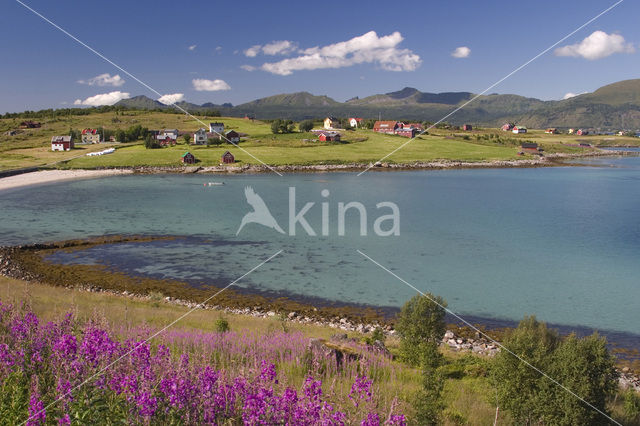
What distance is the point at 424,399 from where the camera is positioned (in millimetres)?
6262

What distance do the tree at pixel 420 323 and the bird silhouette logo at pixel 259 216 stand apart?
25282mm

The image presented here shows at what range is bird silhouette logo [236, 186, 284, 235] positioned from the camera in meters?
42.4

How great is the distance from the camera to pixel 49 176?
73938mm

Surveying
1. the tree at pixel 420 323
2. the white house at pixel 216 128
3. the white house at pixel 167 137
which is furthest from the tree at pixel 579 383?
the white house at pixel 216 128

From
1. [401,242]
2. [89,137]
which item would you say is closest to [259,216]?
[401,242]

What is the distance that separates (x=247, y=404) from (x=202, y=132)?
112m

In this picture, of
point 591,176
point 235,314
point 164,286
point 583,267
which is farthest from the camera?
point 591,176

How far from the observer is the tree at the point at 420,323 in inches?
541

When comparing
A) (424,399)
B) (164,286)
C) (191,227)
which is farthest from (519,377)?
(191,227)

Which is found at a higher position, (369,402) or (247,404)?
(247,404)

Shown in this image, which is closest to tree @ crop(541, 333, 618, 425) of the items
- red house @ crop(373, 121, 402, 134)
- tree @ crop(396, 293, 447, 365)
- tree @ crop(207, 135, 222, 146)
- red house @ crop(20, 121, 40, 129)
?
tree @ crop(396, 293, 447, 365)

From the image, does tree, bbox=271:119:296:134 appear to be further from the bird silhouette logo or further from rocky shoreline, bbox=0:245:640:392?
rocky shoreline, bbox=0:245:640:392

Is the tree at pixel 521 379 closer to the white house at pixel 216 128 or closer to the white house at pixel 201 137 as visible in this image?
the white house at pixel 201 137

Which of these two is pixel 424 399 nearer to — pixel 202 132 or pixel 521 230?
pixel 521 230
